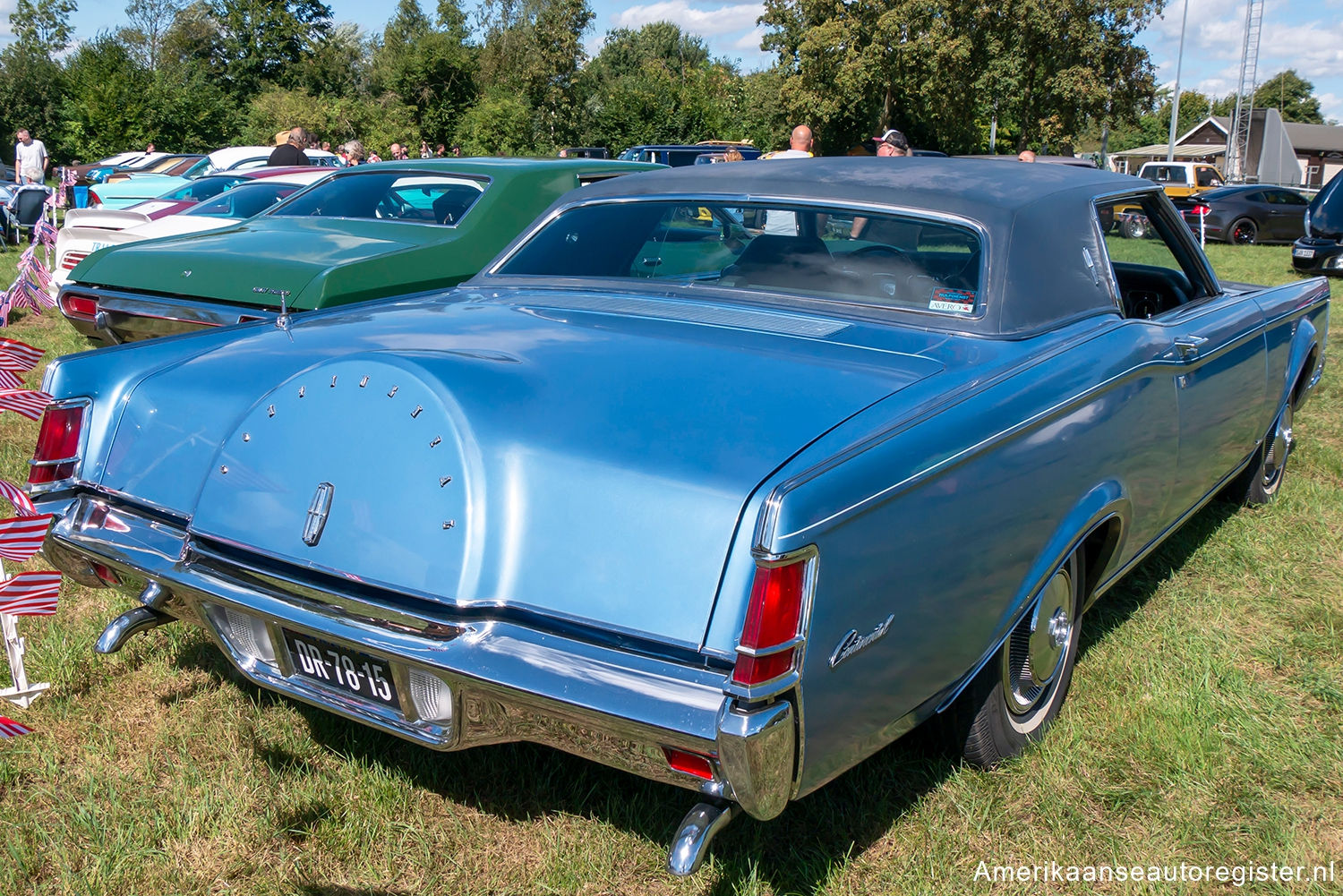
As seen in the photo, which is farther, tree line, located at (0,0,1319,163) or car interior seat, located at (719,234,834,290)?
tree line, located at (0,0,1319,163)

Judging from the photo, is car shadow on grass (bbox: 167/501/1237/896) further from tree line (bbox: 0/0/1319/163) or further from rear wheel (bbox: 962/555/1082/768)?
tree line (bbox: 0/0/1319/163)

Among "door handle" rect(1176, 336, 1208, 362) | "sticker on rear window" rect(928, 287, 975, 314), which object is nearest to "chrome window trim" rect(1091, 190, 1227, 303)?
"door handle" rect(1176, 336, 1208, 362)

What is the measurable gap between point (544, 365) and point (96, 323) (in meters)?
4.20

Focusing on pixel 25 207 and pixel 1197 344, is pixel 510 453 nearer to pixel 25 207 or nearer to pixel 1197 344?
pixel 1197 344

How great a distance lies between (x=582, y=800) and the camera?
95.4 inches

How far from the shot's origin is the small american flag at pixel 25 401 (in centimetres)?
245

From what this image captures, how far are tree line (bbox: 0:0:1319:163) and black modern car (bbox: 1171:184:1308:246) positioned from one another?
7758 mm

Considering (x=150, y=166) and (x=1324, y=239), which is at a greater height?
→ (x=150, y=166)

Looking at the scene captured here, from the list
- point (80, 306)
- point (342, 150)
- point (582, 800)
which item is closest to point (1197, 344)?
point (582, 800)

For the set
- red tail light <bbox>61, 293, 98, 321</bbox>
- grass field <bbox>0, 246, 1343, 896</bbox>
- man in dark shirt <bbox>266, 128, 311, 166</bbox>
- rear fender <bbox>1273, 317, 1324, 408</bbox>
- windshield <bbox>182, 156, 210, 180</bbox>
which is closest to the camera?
grass field <bbox>0, 246, 1343, 896</bbox>

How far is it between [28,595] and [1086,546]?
2.56 meters

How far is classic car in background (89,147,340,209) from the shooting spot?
1335 centimetres

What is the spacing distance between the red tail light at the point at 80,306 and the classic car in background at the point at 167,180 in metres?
6.42

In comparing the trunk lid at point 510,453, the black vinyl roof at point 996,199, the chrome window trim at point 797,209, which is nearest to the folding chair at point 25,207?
the chrome window trim at point 797,209
